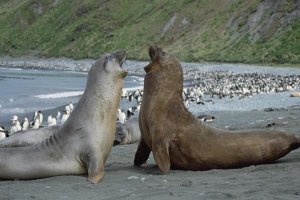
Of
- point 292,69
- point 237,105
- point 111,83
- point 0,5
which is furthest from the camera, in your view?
point 0,5

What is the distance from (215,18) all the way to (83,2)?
4723 cm

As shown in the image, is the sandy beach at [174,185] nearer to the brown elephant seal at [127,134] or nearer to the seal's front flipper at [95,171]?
the seal's front flipper at [95,171]

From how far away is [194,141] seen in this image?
8.15 m

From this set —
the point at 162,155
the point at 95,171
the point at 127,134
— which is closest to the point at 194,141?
the point at 162,155

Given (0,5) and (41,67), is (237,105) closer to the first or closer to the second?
(41,67)

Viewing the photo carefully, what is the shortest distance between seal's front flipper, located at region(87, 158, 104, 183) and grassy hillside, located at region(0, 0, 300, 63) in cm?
5333

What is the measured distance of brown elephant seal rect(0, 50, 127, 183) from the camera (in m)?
8.29

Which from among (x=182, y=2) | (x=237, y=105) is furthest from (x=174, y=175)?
(x=182, y=2)

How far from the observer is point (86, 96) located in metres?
8.79

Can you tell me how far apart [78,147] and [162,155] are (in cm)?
110

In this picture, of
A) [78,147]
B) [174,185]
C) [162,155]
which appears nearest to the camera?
[174,185]

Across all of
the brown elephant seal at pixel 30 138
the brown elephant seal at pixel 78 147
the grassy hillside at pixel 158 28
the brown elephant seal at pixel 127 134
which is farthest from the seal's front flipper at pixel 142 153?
the grassy hillside at pixel 158 28

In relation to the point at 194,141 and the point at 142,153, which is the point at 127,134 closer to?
the point at 142,153

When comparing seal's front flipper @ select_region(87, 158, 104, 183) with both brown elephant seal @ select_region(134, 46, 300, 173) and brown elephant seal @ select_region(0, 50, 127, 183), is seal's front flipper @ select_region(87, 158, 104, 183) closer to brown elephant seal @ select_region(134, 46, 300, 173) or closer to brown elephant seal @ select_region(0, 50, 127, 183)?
brown elephant seal @ select_region(0, 50, 127, 183)
